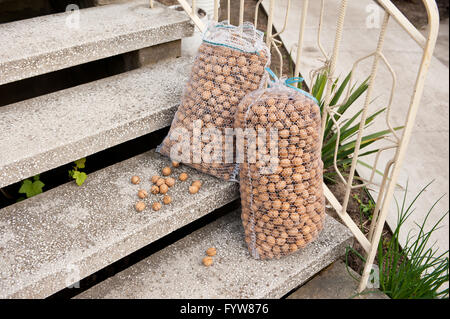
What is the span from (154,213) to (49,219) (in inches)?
14.4

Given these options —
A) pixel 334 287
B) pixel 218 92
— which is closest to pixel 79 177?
pixel 218 92

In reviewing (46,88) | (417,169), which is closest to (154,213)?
(46,88)

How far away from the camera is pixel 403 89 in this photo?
287cm

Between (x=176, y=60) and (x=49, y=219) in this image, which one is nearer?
(x=49, y=219)

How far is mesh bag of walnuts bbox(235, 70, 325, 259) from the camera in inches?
53.0

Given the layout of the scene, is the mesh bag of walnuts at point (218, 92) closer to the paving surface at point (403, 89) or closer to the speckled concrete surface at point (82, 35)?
the speckled concrete surface at point (82, 35)

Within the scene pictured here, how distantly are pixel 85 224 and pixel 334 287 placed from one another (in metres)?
0.99

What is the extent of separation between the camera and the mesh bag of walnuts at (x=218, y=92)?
1488mm

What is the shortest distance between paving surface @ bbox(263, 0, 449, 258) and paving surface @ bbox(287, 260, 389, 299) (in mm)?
497

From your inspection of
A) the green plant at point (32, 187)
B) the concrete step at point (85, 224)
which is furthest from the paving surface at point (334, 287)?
the green plant at point (32, 187)

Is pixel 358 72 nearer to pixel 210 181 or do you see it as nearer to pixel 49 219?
pixel 210 181

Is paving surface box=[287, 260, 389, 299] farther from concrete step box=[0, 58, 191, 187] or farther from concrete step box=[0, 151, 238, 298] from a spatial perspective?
concrete step box=[0, 58, 191, 187]

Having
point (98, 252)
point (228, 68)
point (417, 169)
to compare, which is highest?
point (228, 68)

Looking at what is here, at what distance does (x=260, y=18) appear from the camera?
310 centimetres
